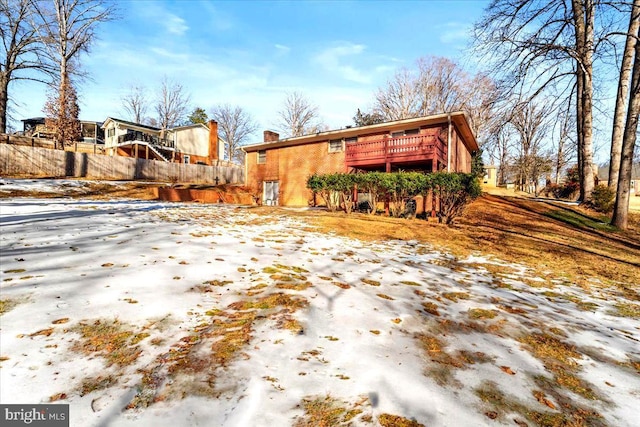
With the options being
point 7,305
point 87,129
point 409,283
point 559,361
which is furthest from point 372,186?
point 87,129

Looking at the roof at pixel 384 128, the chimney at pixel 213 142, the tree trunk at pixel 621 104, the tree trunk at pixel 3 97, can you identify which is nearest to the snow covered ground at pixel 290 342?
the roof at pixel 384 128

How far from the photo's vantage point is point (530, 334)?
9.91 ft

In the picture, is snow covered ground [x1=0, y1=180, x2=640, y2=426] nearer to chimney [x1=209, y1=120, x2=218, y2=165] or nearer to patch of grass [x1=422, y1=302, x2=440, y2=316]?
patch of grass [x1=422, y1=302, x2=440, y2=316]

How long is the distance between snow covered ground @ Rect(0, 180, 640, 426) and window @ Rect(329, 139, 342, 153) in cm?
1506

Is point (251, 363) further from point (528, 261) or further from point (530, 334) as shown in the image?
point (528, 261)

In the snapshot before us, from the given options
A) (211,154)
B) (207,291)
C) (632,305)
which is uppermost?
(211,154)

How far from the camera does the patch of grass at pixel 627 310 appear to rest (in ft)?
12.4

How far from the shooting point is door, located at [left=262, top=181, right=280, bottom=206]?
21.7 metres

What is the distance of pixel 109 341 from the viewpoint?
2270 mm

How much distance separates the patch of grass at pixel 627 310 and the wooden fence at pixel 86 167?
27115 millimetres

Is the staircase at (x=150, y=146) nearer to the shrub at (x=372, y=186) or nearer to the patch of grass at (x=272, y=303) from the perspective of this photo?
the shrub at (x=372, y=186)

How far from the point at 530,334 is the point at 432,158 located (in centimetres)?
1260

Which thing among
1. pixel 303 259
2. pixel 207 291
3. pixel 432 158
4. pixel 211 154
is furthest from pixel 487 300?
pixel 211 154

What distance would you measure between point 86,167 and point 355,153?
1984cm
